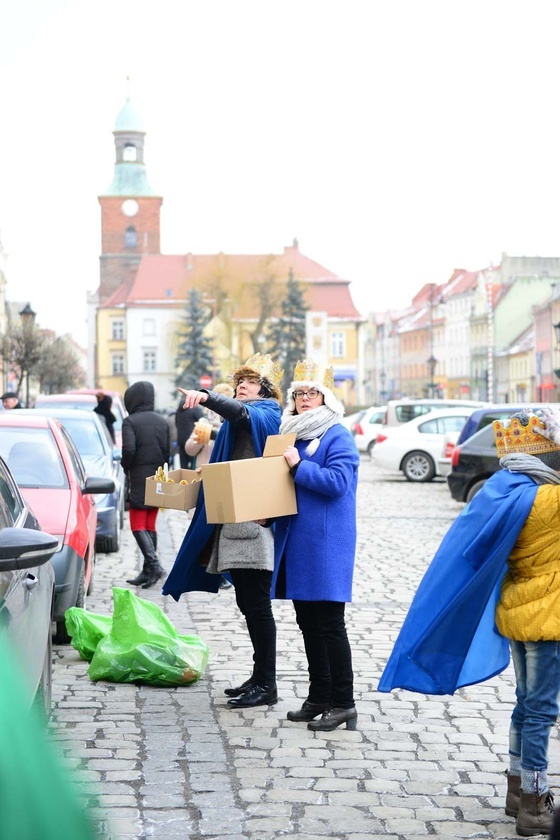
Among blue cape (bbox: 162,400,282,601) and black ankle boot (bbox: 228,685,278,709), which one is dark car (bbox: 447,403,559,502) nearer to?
blue cape (bbox: 162,400,282,601)

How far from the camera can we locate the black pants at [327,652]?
6609mm

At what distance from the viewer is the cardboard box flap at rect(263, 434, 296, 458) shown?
6508 mm

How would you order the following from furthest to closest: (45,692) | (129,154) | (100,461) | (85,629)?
(129,154) → (100,461) → (85,629) → (45,692)

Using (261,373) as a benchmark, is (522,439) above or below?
below

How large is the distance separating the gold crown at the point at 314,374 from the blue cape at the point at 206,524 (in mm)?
417

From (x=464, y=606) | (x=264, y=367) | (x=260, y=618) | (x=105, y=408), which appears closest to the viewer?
(x=464, y=606)

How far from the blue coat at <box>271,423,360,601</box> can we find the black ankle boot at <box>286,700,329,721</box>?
59cm

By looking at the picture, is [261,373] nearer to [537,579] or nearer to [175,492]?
[175,492]

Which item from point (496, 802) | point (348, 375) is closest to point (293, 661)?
point (496, 802)

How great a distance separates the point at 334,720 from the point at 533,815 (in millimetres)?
1750

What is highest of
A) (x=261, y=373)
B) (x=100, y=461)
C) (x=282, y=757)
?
(x=261, y=373)

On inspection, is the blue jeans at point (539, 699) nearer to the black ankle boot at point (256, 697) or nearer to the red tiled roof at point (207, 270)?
the black ankle boot at point (256, 697)

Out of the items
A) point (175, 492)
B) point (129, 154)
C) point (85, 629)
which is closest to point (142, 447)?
Result: point (85, 629)

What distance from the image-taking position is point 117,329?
133 m
